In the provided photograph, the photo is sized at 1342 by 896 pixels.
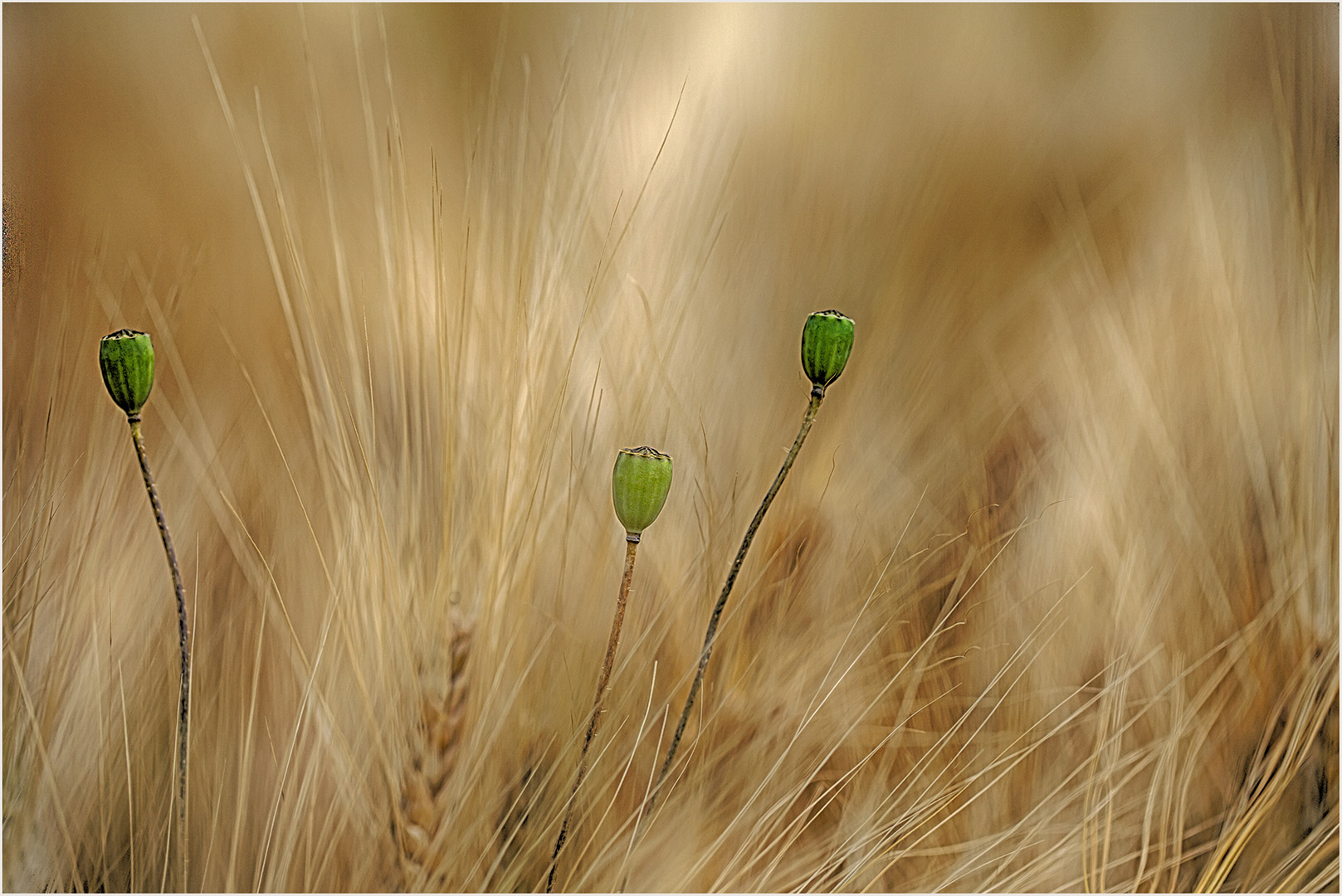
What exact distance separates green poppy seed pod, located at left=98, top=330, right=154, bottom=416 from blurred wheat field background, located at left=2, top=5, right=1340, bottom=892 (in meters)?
0.15

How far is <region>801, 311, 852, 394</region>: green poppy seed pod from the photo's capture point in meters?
0.30

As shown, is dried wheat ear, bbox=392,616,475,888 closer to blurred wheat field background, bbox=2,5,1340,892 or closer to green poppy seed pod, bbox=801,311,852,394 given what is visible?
blurred wheat field background, bbox=2,5,1340,892

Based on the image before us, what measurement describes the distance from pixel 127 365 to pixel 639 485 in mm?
184

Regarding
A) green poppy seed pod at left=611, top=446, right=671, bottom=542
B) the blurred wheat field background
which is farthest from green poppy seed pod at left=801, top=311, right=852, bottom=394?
the blurred wheat field background

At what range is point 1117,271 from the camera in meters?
0.54

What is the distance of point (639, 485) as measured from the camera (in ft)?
0.96

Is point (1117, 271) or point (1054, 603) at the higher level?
point (1117, 271)

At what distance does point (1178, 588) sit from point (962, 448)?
0.50 ft

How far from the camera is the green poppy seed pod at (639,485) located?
0.96ft

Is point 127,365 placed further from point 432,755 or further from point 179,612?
point 432,755

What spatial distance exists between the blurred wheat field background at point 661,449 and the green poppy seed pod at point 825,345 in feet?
0.57

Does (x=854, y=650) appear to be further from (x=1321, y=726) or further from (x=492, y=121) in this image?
(x=492, y=121)

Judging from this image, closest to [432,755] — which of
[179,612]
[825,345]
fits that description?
[179,612]

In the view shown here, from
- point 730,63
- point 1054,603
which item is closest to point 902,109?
point 730,63
